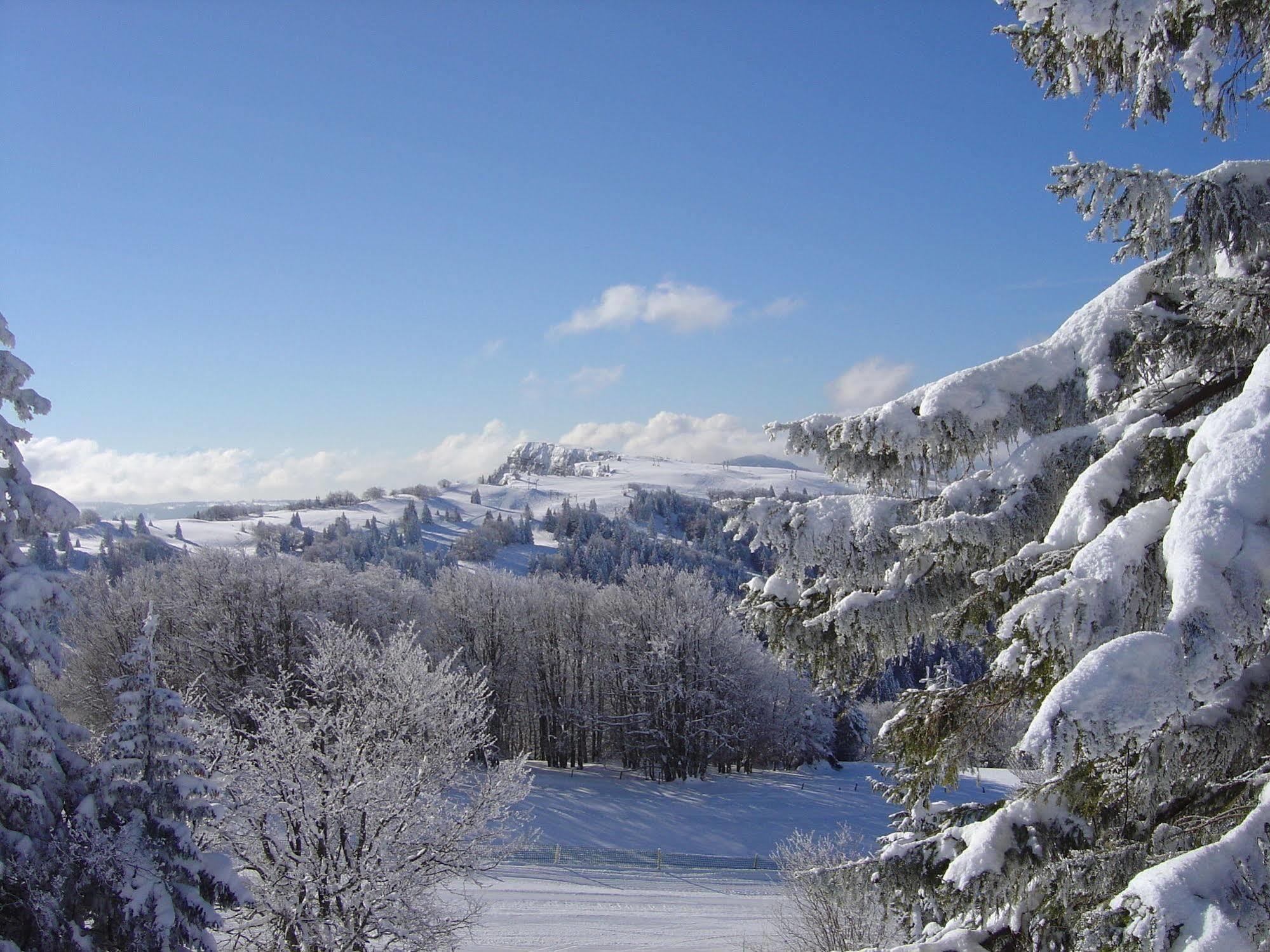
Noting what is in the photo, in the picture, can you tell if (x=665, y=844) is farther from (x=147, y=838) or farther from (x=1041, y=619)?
(x=1041, y=619)

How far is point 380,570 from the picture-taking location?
44625 mm

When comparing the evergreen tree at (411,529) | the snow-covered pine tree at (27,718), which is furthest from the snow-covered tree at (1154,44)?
the evergreen tree at (411,529)

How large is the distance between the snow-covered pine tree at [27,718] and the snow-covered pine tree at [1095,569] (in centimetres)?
853

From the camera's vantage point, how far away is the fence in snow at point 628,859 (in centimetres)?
2747

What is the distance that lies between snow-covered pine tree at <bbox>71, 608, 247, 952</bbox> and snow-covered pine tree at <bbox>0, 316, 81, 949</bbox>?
33 cm

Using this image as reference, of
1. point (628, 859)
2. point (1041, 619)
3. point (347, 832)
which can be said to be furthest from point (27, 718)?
point (628, 859)

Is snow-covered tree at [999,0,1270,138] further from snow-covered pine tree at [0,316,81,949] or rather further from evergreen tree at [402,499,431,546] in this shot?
evergreen tree at [402,499,431,546]

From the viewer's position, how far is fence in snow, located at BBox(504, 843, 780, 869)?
90.1ft

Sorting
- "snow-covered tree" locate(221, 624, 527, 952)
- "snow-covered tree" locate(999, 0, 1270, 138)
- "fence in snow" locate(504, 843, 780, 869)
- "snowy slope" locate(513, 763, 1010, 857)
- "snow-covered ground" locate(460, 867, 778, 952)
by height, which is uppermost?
"snow-covered tree" locate(999, 0, 1270, 138)

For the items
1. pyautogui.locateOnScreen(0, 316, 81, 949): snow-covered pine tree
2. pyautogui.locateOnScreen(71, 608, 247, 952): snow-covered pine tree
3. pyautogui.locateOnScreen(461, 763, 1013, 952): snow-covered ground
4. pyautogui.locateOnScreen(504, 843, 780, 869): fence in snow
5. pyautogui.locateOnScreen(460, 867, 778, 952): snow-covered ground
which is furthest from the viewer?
pyautogui.locateOnScreen(504, 843, 780, 869): fence in snow

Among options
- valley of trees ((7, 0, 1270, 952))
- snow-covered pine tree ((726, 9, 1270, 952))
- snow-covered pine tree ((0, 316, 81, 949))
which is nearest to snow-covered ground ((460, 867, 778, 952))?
valley of trees ((7, 0, 1270, 952))

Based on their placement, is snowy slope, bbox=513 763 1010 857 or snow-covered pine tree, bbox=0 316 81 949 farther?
snowy slope, bbox=513 763 1010 857

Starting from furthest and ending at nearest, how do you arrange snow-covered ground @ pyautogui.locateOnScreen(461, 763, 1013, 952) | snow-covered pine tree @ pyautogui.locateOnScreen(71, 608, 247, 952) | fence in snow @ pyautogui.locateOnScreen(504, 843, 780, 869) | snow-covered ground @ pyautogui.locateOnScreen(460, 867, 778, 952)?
fence in snow @ pyautogui.locateOnScreen(504, 843, 780, 869), snow-covered ground @ pyautogui.locateOnScreen(461, 763, 1013, 952), snow-covered ground @ pyautogui.locateOnScreen(460, 867, 778, 952), snow-covered pine tree @ pyautogui.locateOnScreen(71, 608, 247, 952)

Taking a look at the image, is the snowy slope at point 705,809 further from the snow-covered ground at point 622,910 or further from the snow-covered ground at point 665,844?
the snow-covered ground at point 622,910
